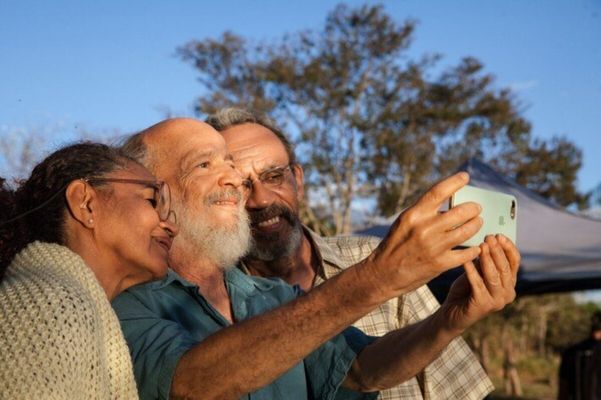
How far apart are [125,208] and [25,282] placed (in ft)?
1.40

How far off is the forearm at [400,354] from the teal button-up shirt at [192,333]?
5 centimetres

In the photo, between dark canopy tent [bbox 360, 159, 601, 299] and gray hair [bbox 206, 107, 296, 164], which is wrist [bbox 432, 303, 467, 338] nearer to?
gray hair [bbox 206, 107, 296, 164]

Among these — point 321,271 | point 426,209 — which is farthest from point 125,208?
point 321,271

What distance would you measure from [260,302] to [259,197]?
1225 mm

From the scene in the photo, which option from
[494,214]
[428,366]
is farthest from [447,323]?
[428,366]

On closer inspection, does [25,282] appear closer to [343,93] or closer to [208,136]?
[208,136]

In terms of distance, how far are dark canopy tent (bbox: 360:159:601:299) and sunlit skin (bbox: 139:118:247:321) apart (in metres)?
4.31

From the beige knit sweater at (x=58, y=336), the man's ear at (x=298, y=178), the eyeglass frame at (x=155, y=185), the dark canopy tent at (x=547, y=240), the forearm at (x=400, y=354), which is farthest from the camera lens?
the dark canopy tent at (x=547, y=240)

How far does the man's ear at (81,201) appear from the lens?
204 centimetres

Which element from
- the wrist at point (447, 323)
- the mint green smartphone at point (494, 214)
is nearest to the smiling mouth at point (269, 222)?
the wrist at point (447, 323)

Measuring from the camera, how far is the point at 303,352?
67.2 inches

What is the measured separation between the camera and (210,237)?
267cm

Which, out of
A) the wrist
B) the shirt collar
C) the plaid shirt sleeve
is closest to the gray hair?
the shirt collar

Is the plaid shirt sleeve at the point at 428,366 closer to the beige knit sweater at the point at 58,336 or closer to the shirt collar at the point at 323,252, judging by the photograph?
the shirt collar at the point at 323,252
